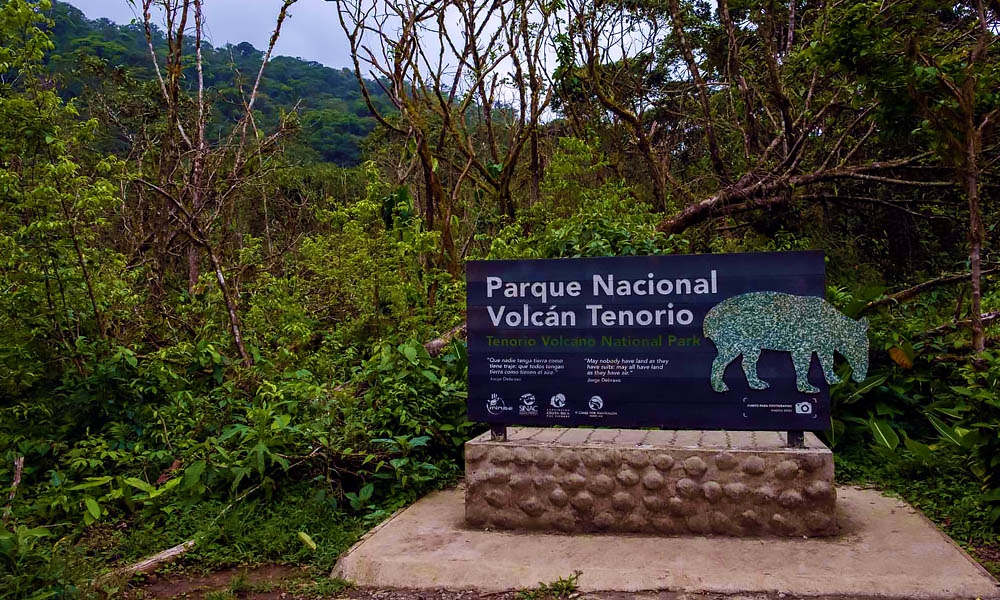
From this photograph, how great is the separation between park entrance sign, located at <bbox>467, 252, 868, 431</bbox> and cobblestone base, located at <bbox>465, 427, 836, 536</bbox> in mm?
174

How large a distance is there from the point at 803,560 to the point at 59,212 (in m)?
5.77

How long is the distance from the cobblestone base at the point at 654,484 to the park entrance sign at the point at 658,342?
174 millimetres

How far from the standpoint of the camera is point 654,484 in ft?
14.6

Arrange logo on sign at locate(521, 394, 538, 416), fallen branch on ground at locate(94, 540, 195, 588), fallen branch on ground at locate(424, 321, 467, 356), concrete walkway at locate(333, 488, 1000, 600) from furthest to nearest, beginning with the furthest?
fallen branch on ground at locate(424, 321, 467, 356) → logo on sign at locate(521, 394, 538, 416) → fallen branch on ground at locate(94, 540, 195, 588) → concrete walkway at locate(333, 488, 1000, 600)

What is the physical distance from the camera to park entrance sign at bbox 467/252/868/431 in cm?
436

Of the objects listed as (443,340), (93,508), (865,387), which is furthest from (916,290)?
(93,508)

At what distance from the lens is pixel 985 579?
3547 mm

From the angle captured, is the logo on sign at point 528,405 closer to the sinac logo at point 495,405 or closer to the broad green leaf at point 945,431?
the sinac logo at point 495,405

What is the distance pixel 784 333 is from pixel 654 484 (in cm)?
113

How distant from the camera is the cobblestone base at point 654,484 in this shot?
4293mm

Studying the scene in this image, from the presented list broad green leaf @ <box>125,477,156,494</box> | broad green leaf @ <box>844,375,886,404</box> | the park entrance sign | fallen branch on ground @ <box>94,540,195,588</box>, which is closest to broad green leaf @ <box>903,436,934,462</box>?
broad green leaf @ <box>844,375,886,404</box>

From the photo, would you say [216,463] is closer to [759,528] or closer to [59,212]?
[59,212]

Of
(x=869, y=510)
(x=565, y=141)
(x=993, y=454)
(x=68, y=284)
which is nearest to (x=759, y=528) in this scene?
(x=869, y=510)

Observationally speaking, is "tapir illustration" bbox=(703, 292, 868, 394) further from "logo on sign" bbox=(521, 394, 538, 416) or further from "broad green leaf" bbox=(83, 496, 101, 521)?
"broad green leaf" bbox=(83, 496, 101, 521)
